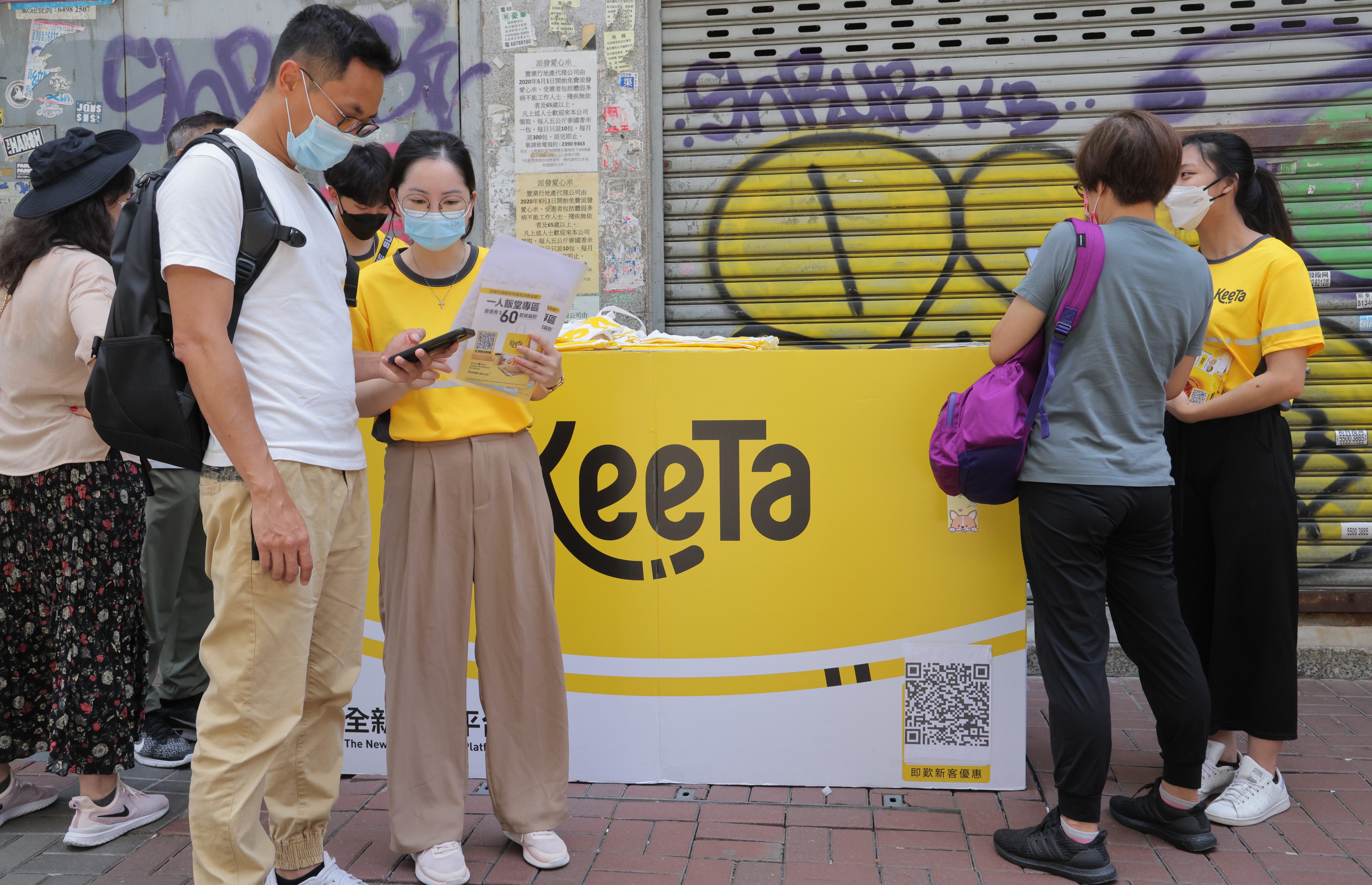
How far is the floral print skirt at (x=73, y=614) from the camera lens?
318 cm

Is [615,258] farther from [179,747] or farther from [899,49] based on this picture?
[179,747]

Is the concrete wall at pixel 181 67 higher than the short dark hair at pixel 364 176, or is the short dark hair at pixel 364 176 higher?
the concrete wall at pixel 181 67

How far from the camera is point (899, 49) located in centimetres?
516

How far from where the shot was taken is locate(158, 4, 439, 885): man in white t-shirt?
2.13 metres

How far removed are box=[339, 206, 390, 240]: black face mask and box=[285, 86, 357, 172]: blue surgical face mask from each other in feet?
4.13

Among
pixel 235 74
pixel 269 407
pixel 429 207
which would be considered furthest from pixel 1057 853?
pixel 235 74

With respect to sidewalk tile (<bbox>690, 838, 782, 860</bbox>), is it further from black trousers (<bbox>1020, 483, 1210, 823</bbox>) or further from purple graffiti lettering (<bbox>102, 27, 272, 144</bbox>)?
purple graffiti lettering (<bbox>102, 27, 272, 144</bbox>)

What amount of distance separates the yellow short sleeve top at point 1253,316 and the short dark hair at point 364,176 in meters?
2.87

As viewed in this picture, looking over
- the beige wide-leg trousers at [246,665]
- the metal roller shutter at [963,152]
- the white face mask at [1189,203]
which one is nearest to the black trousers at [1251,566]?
the white face mask at [1189,203]

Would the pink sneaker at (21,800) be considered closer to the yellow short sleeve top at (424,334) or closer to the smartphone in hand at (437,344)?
the yellow short sleeve top at (424,334)

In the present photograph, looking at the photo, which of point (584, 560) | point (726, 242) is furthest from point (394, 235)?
point (584, 560)

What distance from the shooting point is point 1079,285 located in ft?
8.96

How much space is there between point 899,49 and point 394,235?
9.33 feet

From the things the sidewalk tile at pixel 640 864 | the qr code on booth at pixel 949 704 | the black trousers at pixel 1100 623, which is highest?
the black trousers at pixel 1100 623
